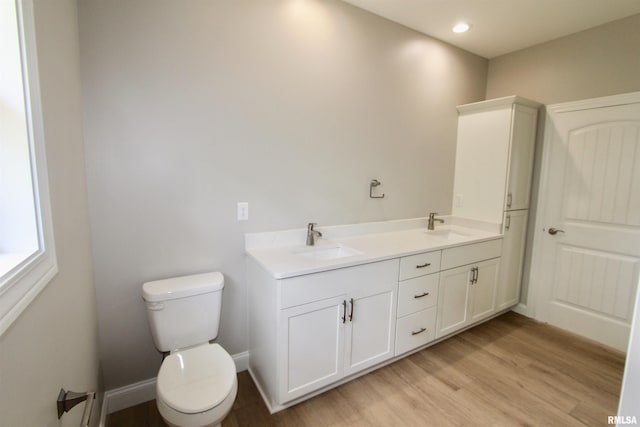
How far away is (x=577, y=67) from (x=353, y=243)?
2.57m

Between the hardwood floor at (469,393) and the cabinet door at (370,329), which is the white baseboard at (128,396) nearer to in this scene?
the hardwood floor at (469,393)

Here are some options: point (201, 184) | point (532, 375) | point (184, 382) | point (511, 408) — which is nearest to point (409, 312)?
point (511, 408)

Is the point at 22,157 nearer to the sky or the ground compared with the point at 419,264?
nearer to the sky

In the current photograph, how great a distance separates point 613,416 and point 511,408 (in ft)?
1.91

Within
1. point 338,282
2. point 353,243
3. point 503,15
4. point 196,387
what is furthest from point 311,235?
point 503,15

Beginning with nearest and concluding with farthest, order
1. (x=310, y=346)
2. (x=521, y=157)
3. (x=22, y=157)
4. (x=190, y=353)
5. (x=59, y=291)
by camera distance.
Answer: (x=22, y=157), (x=59, y=291), (x=190, y=353), (x=310, y=346), (x=521, y=157)

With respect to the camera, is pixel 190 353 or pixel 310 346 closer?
pixel 190 353

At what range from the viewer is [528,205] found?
9.79 feet

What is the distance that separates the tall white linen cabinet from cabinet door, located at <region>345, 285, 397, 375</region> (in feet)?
4.60

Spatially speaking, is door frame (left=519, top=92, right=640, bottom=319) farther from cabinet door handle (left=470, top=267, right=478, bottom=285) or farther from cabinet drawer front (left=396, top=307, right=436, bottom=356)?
cabinet drawer front (left=396, top=307, right=436, bottom=356)

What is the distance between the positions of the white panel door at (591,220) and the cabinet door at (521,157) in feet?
0.43

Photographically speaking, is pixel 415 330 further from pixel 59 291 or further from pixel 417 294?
pixel 59 291

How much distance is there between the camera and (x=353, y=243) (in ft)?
7.54

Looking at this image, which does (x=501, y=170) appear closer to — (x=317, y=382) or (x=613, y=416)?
(x=613, y=416)
